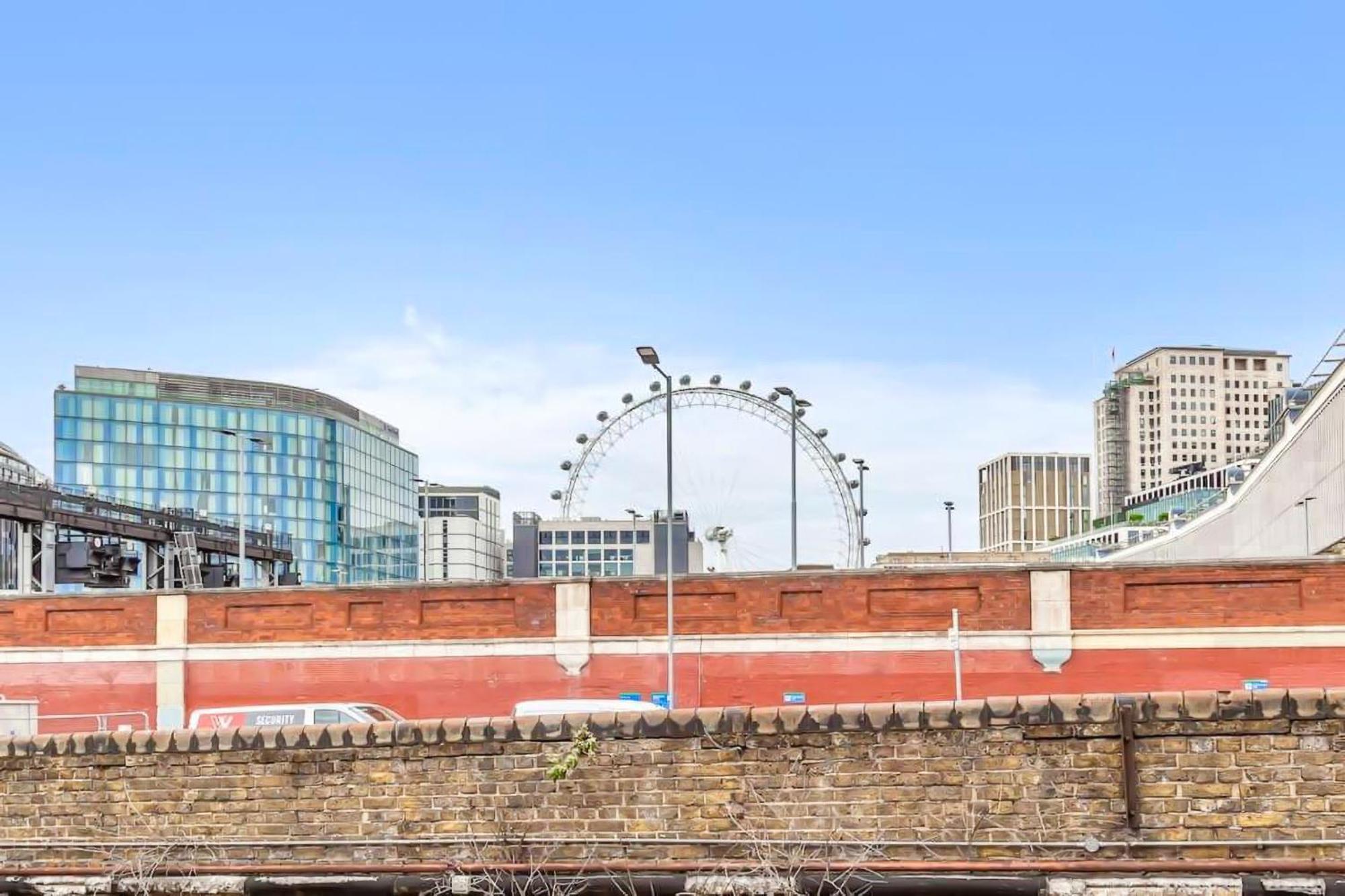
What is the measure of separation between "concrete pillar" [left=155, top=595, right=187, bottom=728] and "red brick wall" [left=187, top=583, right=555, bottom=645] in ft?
0.88

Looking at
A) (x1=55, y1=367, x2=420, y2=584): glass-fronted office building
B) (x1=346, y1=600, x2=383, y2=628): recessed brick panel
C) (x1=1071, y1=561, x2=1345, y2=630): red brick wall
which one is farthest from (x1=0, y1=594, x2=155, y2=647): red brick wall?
(x1=55, y1=367, x2=420, y2=584): glass-fronted office building

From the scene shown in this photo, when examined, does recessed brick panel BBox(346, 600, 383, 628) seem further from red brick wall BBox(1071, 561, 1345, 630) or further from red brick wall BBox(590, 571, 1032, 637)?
red brick wall BBox(1071, 561, 1345, 630)

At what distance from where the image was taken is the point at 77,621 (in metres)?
41.0

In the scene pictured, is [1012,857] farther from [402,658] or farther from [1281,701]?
[402,658]

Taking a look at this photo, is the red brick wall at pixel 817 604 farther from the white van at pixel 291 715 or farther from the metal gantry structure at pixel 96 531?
the metal gantry structure at pixel 96 531

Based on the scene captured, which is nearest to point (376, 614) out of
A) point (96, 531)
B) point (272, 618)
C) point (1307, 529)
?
point (272, 618)

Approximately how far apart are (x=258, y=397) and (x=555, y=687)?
388 feet

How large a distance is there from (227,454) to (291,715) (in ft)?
403

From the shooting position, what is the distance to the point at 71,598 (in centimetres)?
4081

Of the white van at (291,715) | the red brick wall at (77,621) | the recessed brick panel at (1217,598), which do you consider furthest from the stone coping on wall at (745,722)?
the red brick wall at (77,621)

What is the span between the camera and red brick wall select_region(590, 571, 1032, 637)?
36.8 m

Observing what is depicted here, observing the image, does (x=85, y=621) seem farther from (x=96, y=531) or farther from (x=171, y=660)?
(x=96, y=531)

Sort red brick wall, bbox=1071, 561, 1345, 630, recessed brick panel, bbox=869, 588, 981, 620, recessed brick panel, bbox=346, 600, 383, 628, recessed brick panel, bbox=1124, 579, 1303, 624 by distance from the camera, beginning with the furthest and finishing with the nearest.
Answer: recessed brick panel, bbox=346, 600, 383, 628 < recessed brick panel, bbox=869, 588, 981, 620 < recessed brick panel, bbox=1124, 579, 1303, 624 < red brick wall, bbox=1071, 561, 1345, 630

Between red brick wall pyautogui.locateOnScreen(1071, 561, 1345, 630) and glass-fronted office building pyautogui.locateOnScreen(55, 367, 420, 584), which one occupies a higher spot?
glass-fronted office building pyautogui.locateOnScreen(55, 367, 420, 584)
